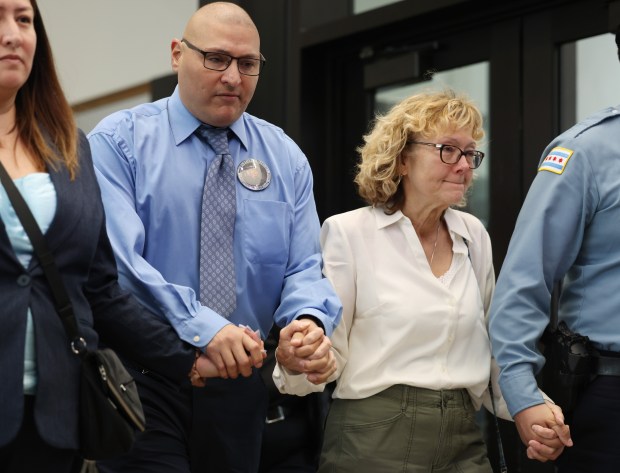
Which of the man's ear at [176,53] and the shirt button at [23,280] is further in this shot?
the man's ear at [176,53]

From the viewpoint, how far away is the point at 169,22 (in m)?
5.38

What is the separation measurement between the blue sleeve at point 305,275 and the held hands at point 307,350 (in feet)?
0.20

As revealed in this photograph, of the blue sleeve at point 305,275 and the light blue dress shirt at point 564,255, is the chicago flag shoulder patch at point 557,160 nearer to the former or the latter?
the light blue dress shirt at point 564,255

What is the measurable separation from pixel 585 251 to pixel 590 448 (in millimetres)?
495

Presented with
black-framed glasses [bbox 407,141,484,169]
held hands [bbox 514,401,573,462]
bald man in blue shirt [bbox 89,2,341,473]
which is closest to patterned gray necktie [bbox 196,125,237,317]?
bald man in blue shirt [bbox 89,2,341,473]

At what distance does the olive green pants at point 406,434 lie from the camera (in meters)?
2.47

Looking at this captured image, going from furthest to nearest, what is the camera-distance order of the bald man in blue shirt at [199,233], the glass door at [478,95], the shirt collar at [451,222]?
the glass door at [478,95] < the shirt collar at [451,222] < the bald man in blue shirt at [199,233]

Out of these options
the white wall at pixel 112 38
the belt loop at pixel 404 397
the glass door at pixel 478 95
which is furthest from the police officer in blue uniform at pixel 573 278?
the white wall at pixel 112 38

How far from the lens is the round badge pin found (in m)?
2.58

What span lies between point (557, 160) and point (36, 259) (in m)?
1.36

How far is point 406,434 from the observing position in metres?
2.47

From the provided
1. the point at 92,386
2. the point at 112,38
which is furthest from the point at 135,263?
the point at 112,38

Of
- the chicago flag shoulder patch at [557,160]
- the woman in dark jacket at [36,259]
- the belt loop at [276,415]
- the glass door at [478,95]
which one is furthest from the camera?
the glass door at [478,95]

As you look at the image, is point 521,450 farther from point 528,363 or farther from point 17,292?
point 17,292
